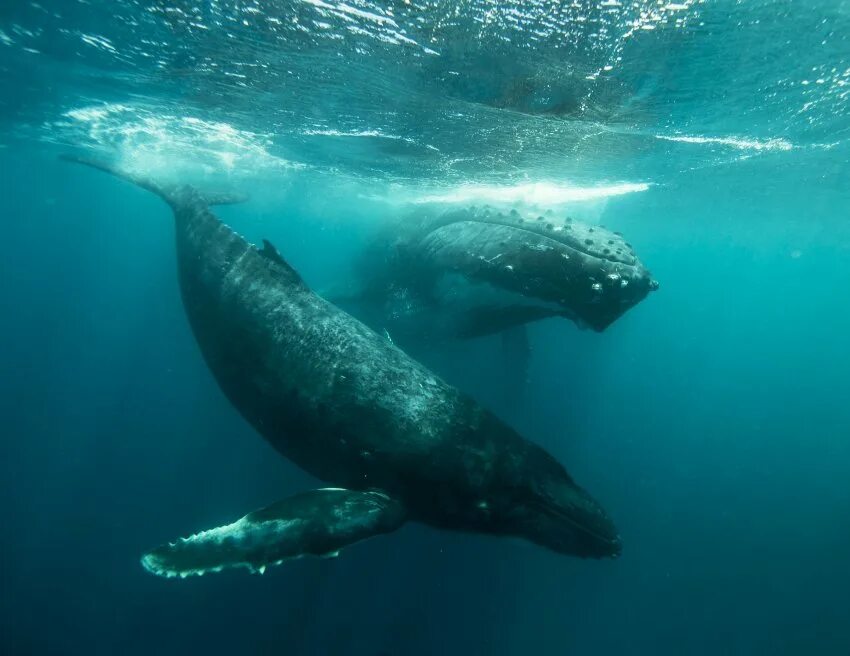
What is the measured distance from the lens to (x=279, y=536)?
5.26 metres

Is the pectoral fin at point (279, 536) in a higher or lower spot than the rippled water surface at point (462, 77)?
lower

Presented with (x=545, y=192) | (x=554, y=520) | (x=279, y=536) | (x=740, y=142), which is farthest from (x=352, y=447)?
(x=545, y=192)

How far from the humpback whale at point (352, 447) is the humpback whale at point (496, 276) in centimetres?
291

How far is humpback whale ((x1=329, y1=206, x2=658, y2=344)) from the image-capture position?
8.51 m

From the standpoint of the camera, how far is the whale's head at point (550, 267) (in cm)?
839

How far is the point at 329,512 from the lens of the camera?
5.65 metres

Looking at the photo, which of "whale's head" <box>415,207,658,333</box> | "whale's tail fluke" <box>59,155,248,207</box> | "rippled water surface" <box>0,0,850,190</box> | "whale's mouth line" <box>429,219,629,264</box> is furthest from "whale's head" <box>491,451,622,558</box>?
"whale's tail fluke" <box>59,155,248,207</box>

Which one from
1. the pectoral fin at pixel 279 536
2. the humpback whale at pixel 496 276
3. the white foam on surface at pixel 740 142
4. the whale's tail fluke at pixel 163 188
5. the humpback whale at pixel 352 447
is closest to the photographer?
the pectoral fin at pixel 279 536

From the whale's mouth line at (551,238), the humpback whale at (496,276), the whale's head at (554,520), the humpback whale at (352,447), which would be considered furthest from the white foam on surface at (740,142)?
the whale's head at (554,520)

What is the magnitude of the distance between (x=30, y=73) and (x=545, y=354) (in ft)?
78.7

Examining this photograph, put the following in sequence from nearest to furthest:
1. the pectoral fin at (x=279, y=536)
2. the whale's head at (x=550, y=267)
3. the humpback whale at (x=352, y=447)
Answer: the pectoral fin at (x=279, y=536), the humpback whale at (x=352, y=447), the whale's head at (x=550, y=267)

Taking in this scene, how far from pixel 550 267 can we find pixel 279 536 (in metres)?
6.37

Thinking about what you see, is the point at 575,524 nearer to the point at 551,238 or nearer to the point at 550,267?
the point at 550,267

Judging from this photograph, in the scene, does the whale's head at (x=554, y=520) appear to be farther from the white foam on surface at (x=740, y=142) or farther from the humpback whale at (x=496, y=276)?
the white foam on surface at (x=740, y=142)
